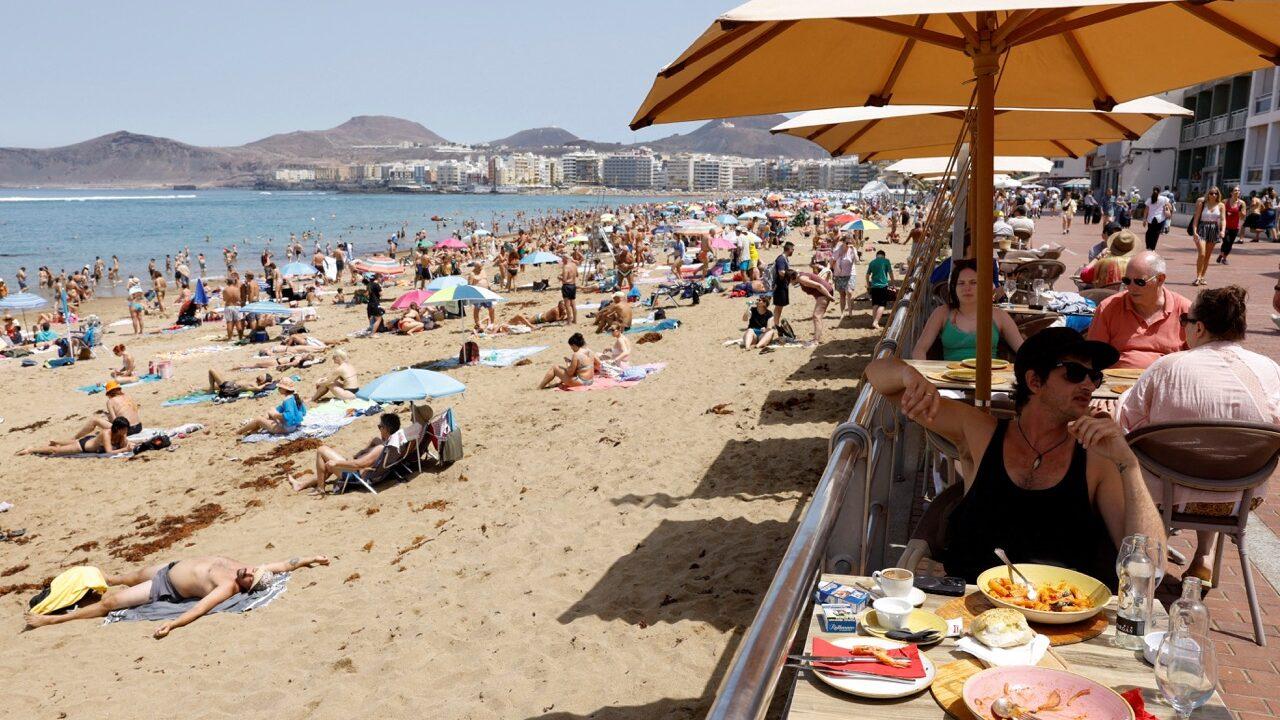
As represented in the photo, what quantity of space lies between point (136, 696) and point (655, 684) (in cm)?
340

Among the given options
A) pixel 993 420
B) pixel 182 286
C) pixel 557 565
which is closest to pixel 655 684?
pixel 557 565

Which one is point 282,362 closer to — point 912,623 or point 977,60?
point 977,60

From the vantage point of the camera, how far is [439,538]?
A: 7434mm

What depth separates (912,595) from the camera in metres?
2.09

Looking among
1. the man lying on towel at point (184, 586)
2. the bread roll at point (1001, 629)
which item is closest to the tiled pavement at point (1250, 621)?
the bread roll at point (1001, 629)

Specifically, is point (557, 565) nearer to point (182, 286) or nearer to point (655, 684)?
point (655, 684)

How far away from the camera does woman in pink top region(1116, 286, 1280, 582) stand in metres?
3.54

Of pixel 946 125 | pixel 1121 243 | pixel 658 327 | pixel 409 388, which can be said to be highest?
pixel 946 125

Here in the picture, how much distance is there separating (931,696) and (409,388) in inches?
333

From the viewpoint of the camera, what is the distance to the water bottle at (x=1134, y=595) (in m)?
1.91

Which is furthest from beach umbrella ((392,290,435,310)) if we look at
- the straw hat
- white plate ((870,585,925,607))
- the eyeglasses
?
white plate ((870,585,925,607))

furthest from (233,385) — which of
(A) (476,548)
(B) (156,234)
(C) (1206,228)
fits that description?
(B) (156,234)

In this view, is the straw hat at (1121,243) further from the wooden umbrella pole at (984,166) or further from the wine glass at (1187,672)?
the wine glass at (1187,672)

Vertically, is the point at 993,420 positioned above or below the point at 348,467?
above
